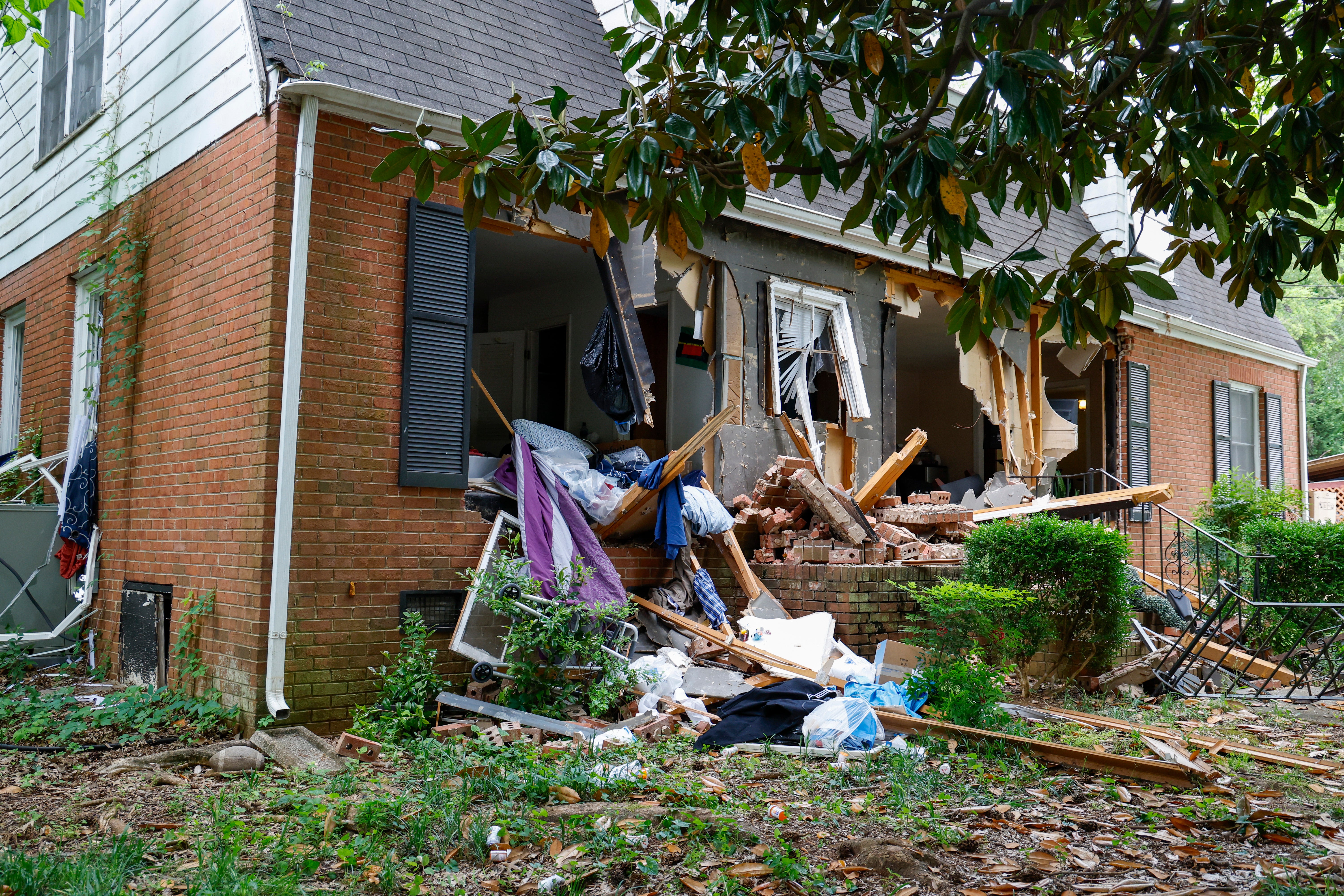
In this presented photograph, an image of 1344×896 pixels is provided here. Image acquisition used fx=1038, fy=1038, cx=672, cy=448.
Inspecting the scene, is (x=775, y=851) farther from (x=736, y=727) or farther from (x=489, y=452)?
(x=489, y=452)

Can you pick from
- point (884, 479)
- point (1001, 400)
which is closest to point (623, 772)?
point (884, 479)

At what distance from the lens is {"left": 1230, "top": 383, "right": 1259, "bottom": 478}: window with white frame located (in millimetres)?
15375

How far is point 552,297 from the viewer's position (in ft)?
39.9

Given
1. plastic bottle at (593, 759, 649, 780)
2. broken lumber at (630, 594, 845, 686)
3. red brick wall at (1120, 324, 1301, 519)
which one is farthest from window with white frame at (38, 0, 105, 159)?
red brick wall at (1120, 324, 1301, 519)

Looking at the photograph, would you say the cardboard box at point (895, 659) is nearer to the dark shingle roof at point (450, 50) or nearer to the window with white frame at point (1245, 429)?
the dark shingle roof at point (450, 50)

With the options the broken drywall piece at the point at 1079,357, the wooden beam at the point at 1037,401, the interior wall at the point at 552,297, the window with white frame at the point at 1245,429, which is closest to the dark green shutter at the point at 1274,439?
the window with white frame at the point at 1245,429

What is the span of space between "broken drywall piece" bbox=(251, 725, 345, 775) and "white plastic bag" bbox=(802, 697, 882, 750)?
107 inches

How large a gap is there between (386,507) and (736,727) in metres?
2.76

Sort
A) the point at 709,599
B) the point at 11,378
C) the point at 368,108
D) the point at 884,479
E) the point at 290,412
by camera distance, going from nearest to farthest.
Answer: the point at 290,412
the point at 368,108
the point at 709,599
the point at 884,479
the point at 11,378

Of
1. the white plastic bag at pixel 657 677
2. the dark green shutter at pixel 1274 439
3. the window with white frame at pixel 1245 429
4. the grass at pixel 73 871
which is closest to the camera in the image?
the grass at pixel 73 871

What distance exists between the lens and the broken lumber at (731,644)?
25.1ft

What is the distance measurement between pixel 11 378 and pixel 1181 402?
14.6 metres

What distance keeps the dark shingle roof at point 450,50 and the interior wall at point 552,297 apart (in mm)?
1830

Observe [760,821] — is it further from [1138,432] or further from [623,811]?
[1138,432]
